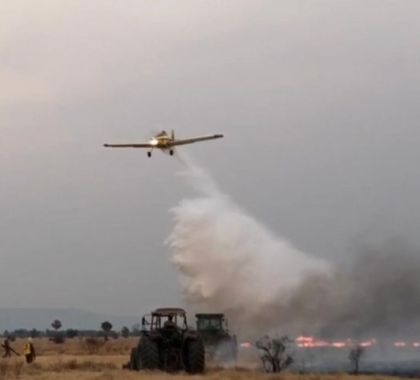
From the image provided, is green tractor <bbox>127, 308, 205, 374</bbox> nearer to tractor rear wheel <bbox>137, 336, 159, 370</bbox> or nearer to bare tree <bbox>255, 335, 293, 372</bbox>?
tractor rear wheel <bbox>137, 336, 159, 370</bbox>

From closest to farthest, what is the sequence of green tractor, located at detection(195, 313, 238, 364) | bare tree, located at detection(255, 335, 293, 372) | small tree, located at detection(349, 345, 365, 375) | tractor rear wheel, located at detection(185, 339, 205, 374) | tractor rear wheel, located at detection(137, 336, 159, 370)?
tractor rear wheel, located at detection(137, 336, 159, 370), tractor rear wheel, located at detection(185, 339, 205, 374), bare tree, located at detection(255, 335, 293, 372), small tree, located at detection(349, 345, 365, 375), green tractor, located at detection(195, 313, 238, 364)

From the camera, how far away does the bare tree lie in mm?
40844

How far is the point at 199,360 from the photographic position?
34.4 m

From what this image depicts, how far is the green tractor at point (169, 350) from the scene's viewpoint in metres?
34.4

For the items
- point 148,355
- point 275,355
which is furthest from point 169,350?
point 275,355

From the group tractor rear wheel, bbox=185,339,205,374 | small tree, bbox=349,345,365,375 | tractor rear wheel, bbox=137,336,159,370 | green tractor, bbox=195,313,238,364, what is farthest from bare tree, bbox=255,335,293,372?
tractor rear wheel, bbox=137,336,159,370

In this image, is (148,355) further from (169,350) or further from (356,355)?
(356,355)

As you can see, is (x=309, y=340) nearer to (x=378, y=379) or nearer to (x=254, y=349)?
(x=254, y=349)

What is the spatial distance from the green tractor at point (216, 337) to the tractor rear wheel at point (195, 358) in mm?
10229

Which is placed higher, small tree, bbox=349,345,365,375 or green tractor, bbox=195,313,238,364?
green tractor, bbox=195,313,238,364

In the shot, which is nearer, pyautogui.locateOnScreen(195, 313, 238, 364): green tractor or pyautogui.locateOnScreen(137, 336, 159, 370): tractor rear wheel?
pyautogui.locateOnScreen(137, 336, 159, 370): tractor rear wheel

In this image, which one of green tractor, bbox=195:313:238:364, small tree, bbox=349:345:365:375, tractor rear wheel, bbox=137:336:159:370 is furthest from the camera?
green tractor, bbox=195:313:238:364

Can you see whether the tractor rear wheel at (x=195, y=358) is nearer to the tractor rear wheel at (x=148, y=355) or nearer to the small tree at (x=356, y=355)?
the tractor rear wheel at (x=148, y=355)

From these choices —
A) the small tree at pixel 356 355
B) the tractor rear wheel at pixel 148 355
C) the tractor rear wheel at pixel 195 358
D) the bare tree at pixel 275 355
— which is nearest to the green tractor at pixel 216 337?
the bare tree at pixel 275 355
